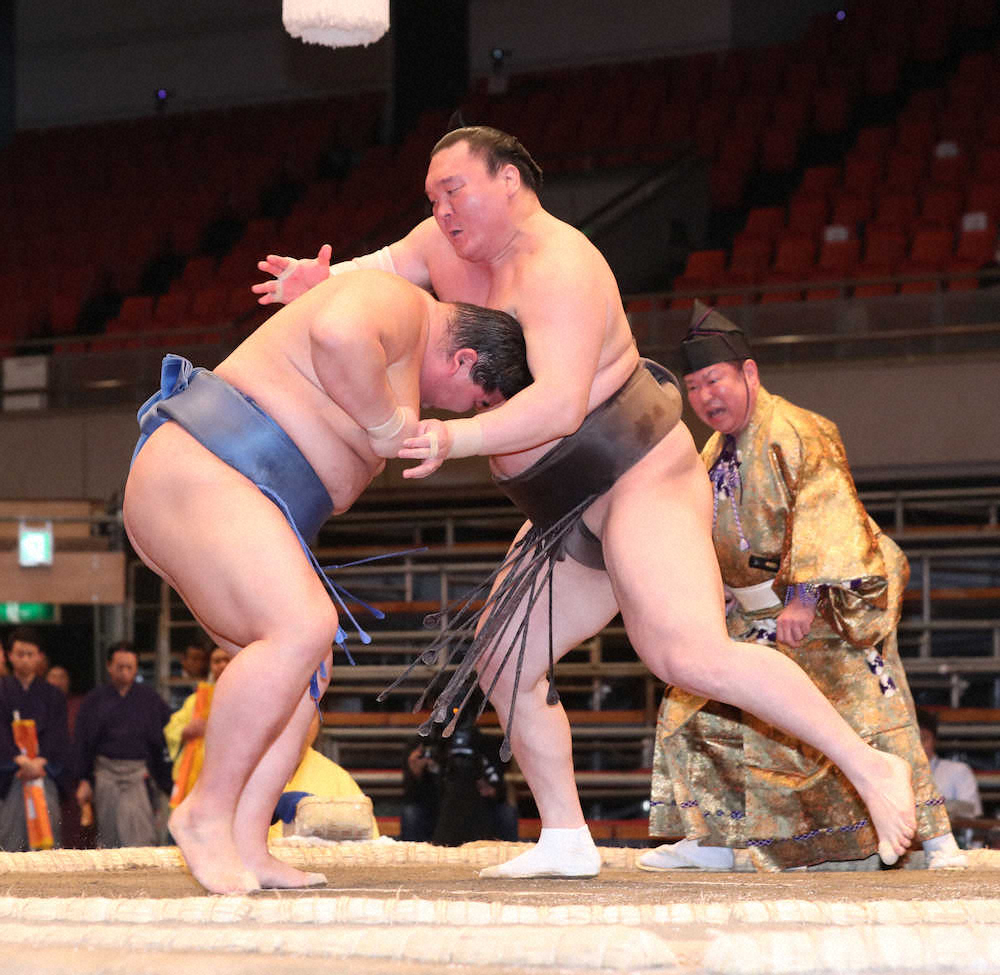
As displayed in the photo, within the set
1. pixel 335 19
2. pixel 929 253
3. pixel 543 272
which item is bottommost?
pixel 543 272

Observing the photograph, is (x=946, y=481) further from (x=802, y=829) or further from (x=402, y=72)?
(x=402, y=72)

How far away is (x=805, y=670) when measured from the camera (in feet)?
9.35

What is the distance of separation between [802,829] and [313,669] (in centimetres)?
132

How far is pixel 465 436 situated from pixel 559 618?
18.3 inches

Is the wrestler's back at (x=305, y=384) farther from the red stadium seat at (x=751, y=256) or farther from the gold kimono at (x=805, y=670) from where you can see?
the red stadium seat at (x=751, y=256)

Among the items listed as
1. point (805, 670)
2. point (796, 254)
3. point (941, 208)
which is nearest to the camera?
point (805, 670)

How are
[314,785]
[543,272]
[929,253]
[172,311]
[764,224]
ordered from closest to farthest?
1. [543,272]
2. [314,785]
3. [929,253]
4. [764,224]
5. [172,311]

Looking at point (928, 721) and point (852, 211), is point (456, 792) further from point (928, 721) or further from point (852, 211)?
point (852, 211)

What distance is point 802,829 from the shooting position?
2826 millimetres

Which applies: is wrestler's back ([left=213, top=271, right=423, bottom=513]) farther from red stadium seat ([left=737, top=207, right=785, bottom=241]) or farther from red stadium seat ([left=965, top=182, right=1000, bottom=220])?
red stadium seat ([left=737, top=207, right=785, bottom=241])

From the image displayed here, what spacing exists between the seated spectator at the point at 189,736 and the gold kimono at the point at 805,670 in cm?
222

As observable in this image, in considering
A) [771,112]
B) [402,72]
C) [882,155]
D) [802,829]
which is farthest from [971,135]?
[802,829]

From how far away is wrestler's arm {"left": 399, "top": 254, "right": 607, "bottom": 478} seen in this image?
1894 mm

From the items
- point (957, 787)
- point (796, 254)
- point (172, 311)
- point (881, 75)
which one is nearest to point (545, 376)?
point (957, 787)
